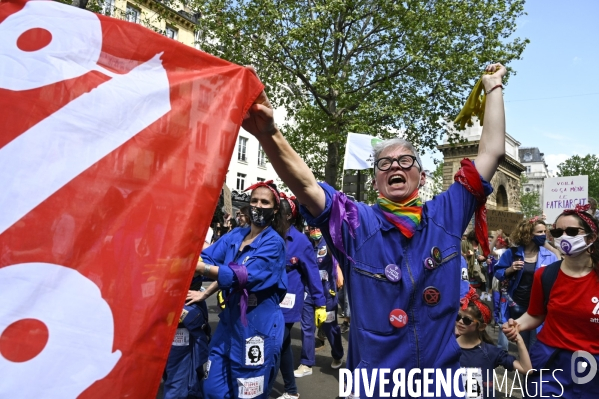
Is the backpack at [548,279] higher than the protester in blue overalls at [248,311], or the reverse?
the backpack at [548,279]

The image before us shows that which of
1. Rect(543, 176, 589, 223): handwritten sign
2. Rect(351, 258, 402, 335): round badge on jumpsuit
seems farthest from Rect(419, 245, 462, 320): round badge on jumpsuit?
Rect(543, 176, 589, 223): handwritten sign

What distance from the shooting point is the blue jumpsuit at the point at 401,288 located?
2.01 meters

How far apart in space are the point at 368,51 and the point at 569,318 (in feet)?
48.4

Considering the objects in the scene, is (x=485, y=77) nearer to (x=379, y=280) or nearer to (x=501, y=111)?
(x=501, y=111)

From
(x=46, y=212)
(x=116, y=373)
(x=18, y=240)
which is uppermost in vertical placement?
(x=46, y=212)

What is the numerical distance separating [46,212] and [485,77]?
2.09 metres

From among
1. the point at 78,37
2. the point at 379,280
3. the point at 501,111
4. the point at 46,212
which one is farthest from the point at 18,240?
the point at 501,111

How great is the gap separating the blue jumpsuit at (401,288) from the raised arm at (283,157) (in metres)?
0.10

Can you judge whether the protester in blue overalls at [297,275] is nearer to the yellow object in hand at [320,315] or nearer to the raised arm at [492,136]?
the yellow object in hand at [320,315]

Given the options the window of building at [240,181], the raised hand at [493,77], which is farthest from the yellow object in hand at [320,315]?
the window of building at [240,181]

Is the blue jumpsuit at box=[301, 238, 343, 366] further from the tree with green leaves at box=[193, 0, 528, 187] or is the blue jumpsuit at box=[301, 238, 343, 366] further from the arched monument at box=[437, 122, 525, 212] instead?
the arched monument at box=[437, 122, 525, 212]

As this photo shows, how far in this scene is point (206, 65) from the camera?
1.99 meters

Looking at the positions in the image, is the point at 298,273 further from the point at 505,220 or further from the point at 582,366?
the point at 505,220

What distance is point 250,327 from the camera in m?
3.46
